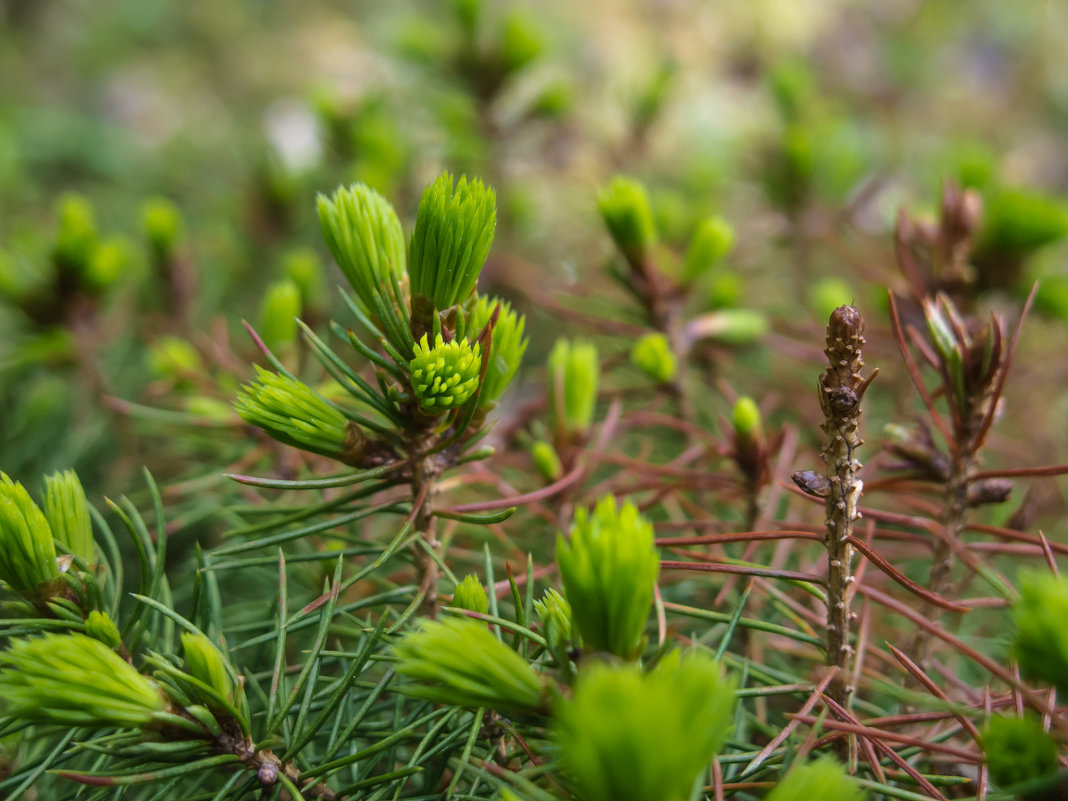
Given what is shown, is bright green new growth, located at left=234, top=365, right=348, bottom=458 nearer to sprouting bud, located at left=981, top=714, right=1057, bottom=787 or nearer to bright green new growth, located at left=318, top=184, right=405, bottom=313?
bright green new growth, located at left=318, top=184, right=405, bottom=313

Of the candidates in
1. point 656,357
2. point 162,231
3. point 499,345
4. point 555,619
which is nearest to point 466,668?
point 555,619

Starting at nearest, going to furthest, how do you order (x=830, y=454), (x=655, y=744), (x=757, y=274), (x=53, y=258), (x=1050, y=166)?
1. (x=655, y=744)
2. (x=830, y=454)
3. (x=53, y=258)
4. (x=757, y=274)
5. (x=1050, y=166)

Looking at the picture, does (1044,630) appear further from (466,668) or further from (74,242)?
(74,242)

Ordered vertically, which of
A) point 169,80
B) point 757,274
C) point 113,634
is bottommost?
point 113,634

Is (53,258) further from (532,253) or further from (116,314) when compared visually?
(532,253)

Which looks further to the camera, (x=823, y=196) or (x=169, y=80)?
(x=169, y=80)

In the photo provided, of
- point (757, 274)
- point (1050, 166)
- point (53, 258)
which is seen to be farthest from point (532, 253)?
point (1050, 166)
